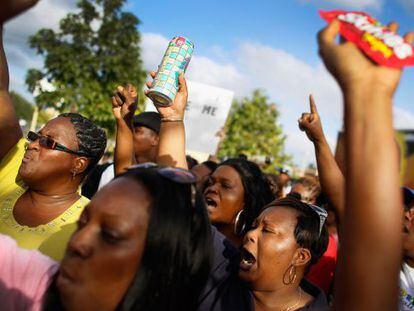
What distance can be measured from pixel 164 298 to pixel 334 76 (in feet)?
2.98

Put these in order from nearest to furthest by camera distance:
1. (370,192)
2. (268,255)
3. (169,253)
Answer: (370,192) → (169,253) → (268,255)

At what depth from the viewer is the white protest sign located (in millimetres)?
7156

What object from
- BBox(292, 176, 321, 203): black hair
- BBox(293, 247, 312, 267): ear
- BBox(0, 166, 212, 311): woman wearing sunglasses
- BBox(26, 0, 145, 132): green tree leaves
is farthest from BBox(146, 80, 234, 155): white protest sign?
BBox(26, 0, 145, 132): green tree leaves

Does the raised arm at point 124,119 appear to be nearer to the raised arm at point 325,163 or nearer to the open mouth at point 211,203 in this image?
the open mouth at point 211,203

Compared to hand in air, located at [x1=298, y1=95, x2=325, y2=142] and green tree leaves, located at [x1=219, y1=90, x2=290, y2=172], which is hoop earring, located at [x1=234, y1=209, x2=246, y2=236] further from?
green tree leaves, located at [x1=219, y1=90, x2=290, y2=172]

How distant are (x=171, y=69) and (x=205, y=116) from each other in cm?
497

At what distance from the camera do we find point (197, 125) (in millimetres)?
7199

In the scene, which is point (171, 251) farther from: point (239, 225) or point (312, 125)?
point (239, 225)

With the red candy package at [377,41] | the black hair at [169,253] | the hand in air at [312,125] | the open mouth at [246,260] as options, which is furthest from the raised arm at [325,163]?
the red candy package at [377,41]

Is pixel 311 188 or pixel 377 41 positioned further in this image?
pixel 311 188

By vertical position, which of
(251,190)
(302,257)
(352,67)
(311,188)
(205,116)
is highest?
(205,116)

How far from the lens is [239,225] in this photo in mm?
3246

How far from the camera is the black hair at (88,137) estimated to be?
96.7 inches

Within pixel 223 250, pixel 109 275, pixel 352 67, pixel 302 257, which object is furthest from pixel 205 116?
pixel 352 67
